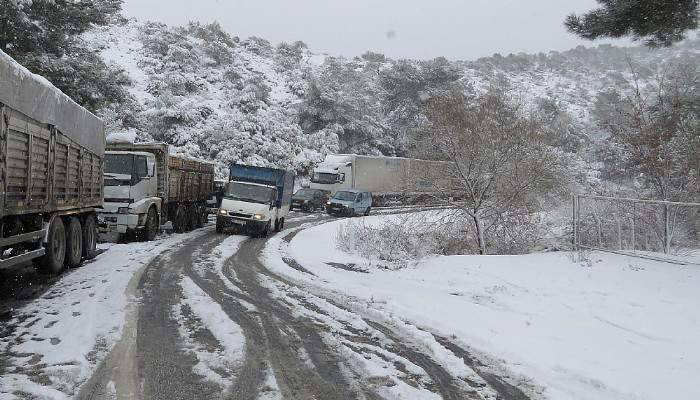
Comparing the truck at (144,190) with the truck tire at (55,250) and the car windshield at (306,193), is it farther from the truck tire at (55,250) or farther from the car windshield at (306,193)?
the car windshield at (306,193)

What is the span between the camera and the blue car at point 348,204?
30969 millimetres

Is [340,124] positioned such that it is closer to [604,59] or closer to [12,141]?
[12,141]

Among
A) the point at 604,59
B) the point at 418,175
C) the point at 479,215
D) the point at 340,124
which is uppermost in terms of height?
the point at 604,59

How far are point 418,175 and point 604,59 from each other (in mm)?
124194

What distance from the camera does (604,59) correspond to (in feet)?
403

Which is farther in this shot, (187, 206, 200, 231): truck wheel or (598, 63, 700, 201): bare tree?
(187, 206, 200, 231): truck wheel

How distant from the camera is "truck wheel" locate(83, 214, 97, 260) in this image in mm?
11297

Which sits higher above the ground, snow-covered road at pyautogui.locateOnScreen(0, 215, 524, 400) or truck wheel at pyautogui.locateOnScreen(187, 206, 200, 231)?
truck wheel at pyautogui.locateOnScreen(187, 206, 200, 231)

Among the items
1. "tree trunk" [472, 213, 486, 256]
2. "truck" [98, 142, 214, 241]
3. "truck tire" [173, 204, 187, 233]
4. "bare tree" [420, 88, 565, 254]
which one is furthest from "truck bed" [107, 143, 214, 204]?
"tree trunk" [472, 213, 486, 256]

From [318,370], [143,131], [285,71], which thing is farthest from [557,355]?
[285,71]

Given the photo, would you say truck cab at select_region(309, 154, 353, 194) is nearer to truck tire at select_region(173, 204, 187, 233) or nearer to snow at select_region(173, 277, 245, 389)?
truck tire at select_region(173, 204, 187, 233)

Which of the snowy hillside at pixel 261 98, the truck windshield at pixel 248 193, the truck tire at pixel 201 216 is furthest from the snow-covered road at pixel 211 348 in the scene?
the snowy hillside at pixel 261 98

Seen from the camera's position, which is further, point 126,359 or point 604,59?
point 604,59

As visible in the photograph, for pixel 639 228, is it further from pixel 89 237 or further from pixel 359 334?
pixel 89 237
